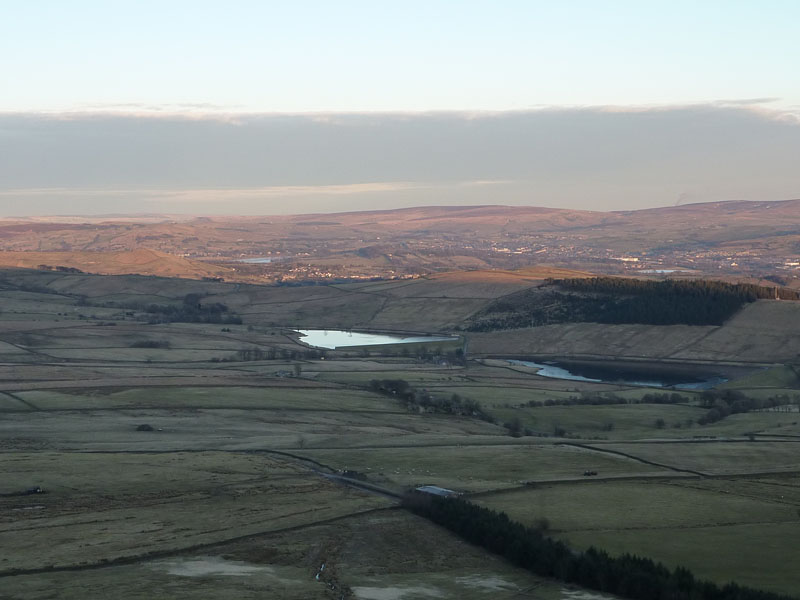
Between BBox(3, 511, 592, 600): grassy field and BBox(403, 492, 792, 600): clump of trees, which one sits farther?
BBox(403, 492, 792, 600): clump of trees

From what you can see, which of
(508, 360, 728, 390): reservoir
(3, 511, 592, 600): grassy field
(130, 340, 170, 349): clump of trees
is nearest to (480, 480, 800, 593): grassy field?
(3, 511, 592, 600): grassy field

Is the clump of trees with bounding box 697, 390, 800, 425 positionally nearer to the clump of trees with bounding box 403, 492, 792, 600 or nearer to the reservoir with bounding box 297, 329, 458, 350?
the clump of trees with bounding box 403, 492, 792, 600

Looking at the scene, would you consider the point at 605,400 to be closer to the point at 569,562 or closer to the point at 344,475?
the point at 344,475

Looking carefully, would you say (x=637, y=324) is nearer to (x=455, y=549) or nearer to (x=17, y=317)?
(x=17, y=317)

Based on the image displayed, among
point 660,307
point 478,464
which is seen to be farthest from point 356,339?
point 478,464

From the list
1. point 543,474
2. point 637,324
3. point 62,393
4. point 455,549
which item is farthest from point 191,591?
point 637,324

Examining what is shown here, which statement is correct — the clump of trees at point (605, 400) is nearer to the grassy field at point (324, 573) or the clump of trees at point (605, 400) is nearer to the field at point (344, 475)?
the field at point (344, 475)
